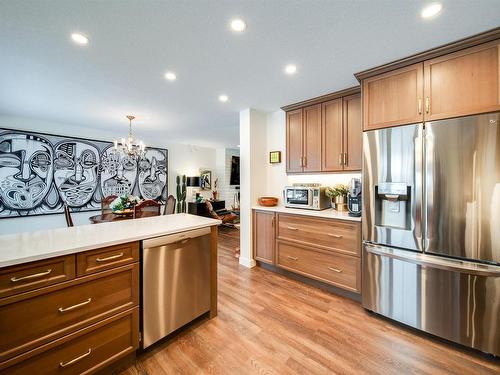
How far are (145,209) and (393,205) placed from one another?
3504 mm

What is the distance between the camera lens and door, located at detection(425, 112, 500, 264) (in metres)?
1.50

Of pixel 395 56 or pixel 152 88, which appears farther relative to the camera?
pixel 152 88

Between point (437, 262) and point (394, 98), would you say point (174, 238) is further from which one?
point (394, 98)

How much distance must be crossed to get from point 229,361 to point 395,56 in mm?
2896

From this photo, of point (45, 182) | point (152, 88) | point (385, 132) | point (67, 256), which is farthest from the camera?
point (45, 182)

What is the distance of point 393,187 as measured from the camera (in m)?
1.89

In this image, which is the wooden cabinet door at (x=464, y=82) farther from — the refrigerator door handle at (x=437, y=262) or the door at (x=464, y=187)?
the refrigerator door handle at (x=437, y=262)

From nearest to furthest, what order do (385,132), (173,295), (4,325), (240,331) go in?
(4,325) → (173,295) → (240,331) → (385,132)

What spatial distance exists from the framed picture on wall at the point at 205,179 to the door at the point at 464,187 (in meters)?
5.86

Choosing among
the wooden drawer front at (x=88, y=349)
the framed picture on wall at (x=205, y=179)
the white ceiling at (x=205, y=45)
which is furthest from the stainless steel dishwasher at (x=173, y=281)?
the framed picture on wall at (x=205, y=179)

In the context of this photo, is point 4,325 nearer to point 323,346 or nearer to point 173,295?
point 173,295

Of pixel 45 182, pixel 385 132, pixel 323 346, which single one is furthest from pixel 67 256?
pixel 45 182

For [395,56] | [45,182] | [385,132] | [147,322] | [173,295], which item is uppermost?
[395,56]

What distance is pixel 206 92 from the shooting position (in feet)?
8.64
